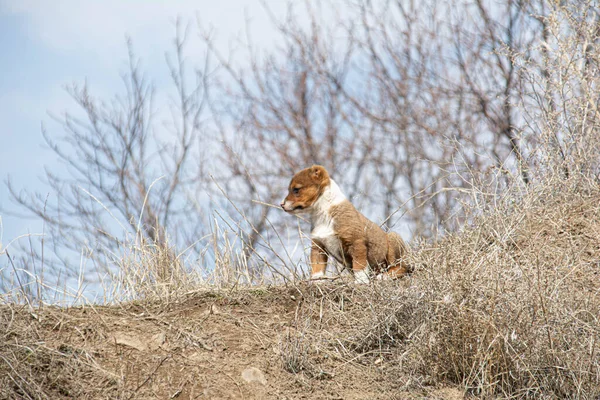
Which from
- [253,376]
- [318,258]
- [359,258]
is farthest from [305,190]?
[253,376]

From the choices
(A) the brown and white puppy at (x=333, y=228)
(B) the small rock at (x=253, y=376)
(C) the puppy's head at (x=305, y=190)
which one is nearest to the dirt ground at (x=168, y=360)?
(B) the small rock at (x=253, y=376)

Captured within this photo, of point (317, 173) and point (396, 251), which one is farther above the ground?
point (317, 173)

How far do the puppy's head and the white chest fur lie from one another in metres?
0.06

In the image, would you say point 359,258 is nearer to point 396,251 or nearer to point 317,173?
point 396,251

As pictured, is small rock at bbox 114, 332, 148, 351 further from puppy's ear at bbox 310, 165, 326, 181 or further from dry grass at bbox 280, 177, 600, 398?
puppy's ear at bbox 310, 165, 326, 181

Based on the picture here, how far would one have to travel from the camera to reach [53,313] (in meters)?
4.87

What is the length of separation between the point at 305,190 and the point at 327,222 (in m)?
0.38

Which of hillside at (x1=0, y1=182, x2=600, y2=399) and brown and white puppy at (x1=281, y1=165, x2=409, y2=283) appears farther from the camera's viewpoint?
brown and white puppy at (x1=281, y1=165, x2=409, y2=283)

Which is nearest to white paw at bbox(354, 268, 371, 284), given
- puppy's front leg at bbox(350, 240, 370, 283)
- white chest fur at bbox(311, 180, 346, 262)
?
puppy's front leg at bbox(350, 240, 370, 283)

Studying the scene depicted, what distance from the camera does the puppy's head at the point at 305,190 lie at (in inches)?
265

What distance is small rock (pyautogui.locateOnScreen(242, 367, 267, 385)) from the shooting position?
14.7ft

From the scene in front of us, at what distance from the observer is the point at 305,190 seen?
22.1ft

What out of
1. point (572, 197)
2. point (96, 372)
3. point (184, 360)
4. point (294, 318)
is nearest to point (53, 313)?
point (96, 372)

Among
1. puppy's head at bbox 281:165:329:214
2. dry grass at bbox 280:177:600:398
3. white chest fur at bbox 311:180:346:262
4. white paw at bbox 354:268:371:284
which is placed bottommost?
dry grass at bbox 280:177:600:398
